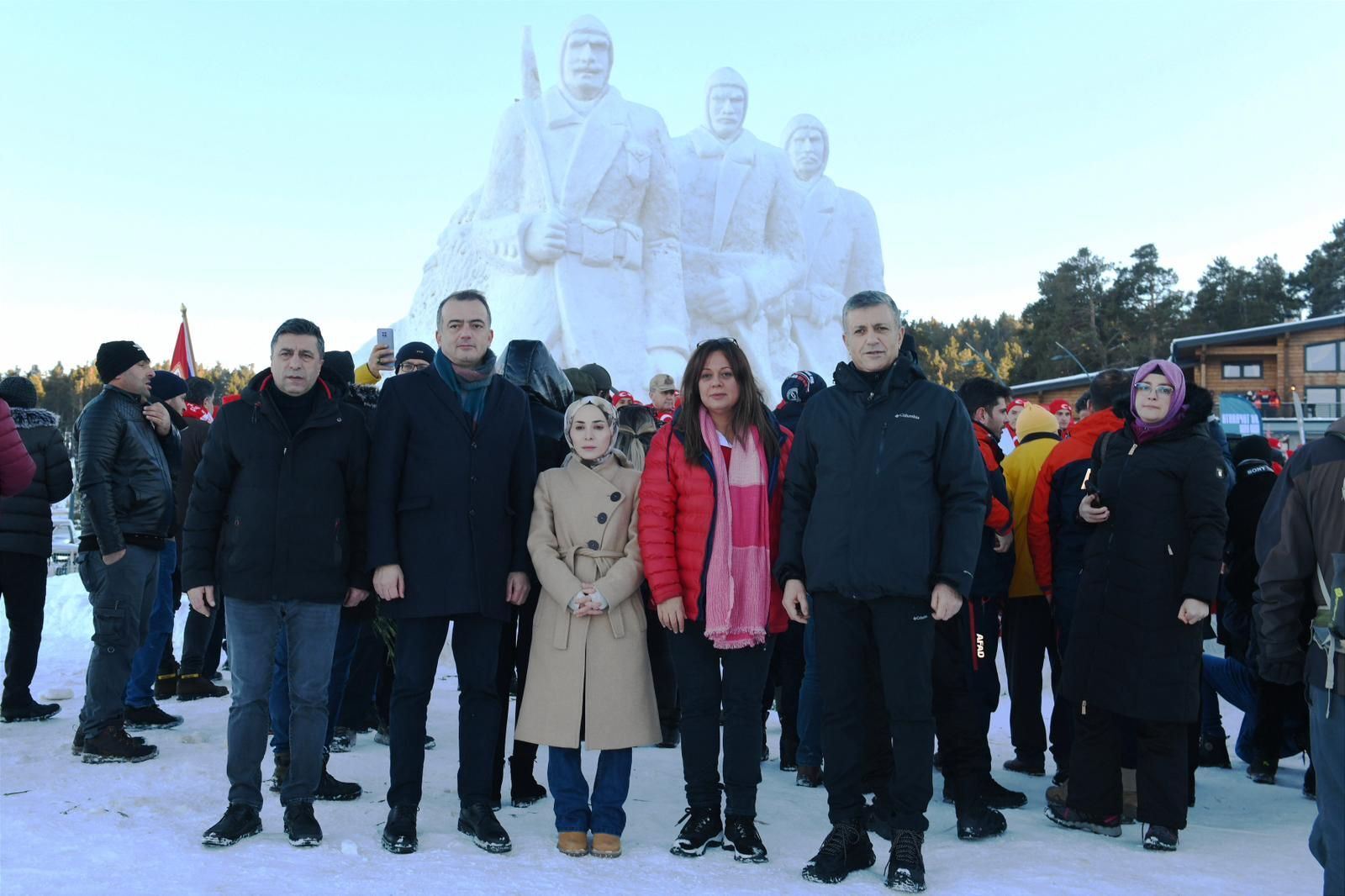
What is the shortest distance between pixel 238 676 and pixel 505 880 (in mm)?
1209

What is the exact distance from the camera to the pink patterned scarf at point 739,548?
3.58 meters

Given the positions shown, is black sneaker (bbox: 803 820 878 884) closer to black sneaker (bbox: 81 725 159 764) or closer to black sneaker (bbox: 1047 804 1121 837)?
black sneaker (bbox: 1047 804 1121 837)

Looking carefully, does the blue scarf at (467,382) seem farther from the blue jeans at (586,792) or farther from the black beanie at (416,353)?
the blue jeans at (586,792)

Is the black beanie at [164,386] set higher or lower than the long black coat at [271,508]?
higher

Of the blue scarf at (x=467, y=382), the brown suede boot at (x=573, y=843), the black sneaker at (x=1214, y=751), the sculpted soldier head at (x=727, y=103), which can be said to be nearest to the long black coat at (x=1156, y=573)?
the black sneaker at (x=1214, y=751)

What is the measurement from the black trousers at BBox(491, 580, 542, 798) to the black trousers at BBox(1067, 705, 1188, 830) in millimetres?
2116

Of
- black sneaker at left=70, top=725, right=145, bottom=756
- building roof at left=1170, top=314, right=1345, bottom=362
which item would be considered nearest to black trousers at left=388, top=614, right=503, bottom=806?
black sneaker at left=70, top=725, right=145, bottom=756

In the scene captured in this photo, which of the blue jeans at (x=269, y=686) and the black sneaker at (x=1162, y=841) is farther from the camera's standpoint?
the black sneaker at (x=1162, y=841)

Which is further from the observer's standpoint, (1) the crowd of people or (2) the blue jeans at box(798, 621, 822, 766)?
(2) the blue jeans at box(798, 621, 822, 766)

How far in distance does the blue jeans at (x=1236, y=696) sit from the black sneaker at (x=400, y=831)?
11.4 ft

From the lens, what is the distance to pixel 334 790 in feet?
13.3

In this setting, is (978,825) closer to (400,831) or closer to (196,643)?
(400,831)

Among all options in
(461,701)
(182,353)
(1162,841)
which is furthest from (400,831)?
(182,353)

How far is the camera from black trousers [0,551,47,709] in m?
5.28
